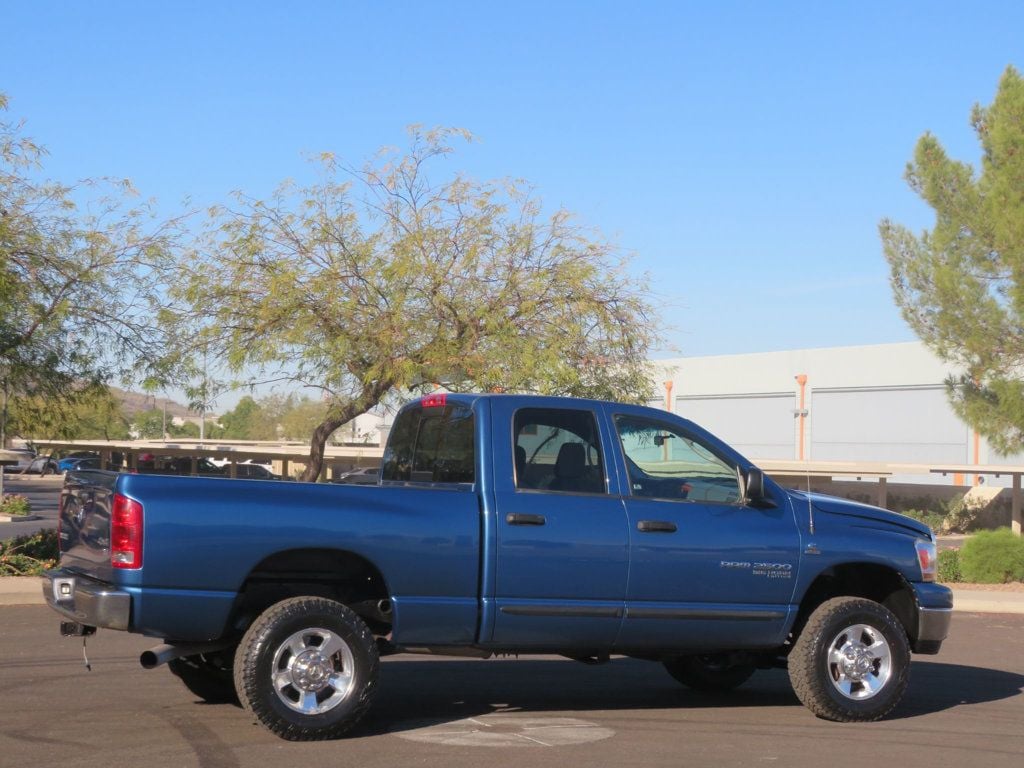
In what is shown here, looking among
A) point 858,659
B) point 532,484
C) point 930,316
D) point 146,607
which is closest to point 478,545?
point 532,484

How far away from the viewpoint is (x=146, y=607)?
7.07 m

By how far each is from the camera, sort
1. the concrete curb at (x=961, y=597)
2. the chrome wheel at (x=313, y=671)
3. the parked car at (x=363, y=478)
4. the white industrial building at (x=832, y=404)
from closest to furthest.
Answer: the chrome wheel at (x=313, y=671), the parked car at (x=363, y=478), the concrete curb at (x=961, y=597), the white industrial building at (x=832, y=404)

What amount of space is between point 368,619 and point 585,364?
13.5 meters

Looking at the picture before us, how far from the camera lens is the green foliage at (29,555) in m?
16.8

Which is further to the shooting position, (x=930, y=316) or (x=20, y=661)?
(x=930, y=316)

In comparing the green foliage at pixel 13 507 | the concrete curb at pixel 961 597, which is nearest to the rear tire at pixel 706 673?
the concrete curb at pixel 961 597

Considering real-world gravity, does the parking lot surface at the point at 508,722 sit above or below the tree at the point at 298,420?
below

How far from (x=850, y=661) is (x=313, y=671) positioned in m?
3.55

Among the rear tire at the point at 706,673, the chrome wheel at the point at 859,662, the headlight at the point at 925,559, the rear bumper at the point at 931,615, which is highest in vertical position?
the headlight at the point at 925,559

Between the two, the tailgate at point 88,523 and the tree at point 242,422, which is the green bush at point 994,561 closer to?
the tailgate at point 88,523

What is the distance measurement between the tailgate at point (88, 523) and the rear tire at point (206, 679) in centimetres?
113

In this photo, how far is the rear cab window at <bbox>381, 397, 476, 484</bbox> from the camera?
8.27 metres

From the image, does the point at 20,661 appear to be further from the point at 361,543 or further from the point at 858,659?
the point at 858,659

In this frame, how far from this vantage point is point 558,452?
8.25 meters
